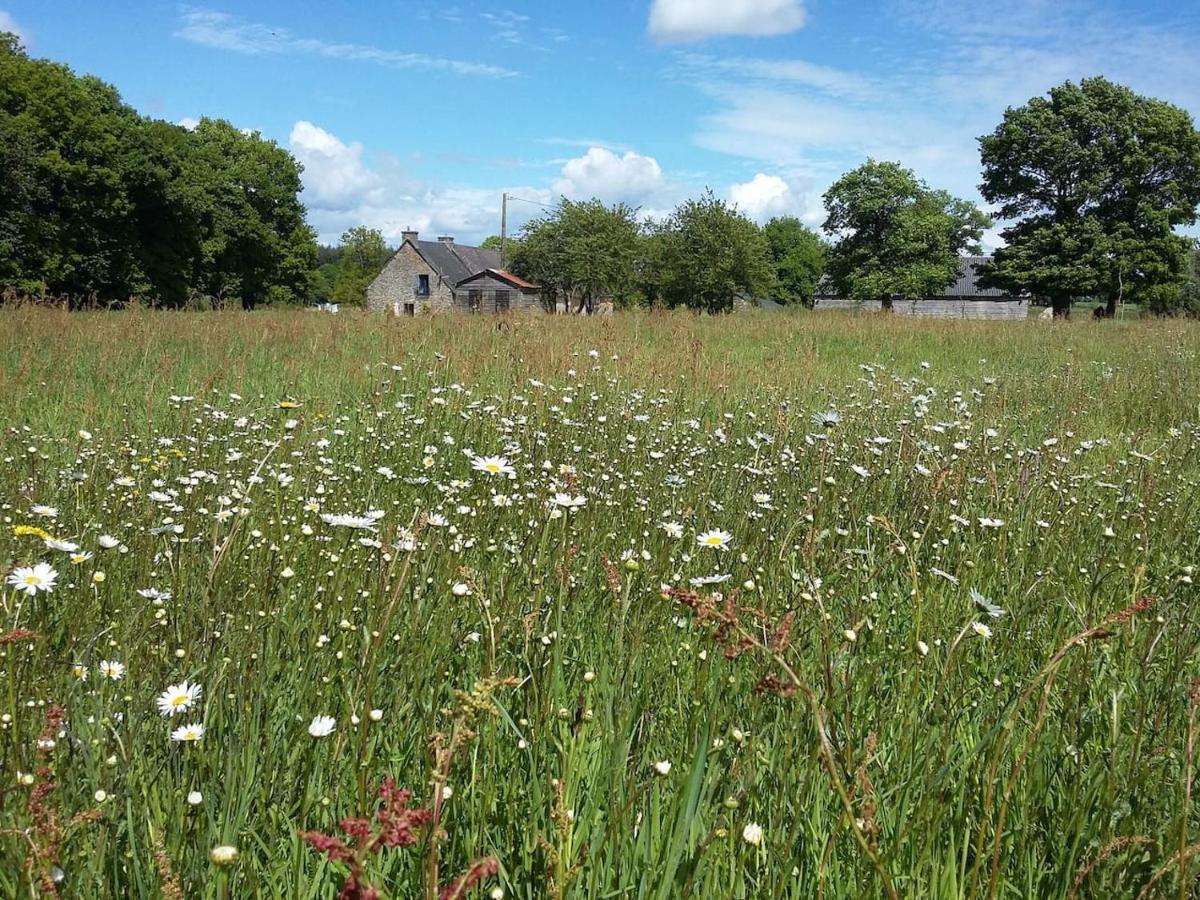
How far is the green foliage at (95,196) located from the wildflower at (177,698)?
3074cm

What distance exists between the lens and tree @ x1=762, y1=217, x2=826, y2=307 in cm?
10894

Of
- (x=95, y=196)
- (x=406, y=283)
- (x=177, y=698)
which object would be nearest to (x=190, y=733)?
(x=177, y=698)

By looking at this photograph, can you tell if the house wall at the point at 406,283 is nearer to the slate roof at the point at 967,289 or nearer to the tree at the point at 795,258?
the slate roof at the point at 967,289

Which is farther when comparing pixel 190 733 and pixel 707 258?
pixel 707 258

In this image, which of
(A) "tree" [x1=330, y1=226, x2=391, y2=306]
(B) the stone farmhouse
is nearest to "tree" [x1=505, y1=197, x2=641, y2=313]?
(B) the stone farmhouse

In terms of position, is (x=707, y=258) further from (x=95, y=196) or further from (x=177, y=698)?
(x=177, y=698)

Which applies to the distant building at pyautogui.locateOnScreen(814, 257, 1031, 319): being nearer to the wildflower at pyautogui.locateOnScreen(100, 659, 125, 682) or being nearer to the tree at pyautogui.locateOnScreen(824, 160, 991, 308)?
the tree at pyautogui.locateOnScreen(824, 160, 991, 308)

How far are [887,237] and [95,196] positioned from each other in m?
46.9

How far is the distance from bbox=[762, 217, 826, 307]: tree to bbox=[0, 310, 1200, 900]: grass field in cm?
10584

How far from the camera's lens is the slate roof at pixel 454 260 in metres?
65.4

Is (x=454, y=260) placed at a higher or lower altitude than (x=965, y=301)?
higher

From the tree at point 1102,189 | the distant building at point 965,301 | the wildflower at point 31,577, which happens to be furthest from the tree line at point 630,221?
the wildflower at point 31,577

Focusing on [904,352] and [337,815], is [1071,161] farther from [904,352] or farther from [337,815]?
[337,815]

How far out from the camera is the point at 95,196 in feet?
126
